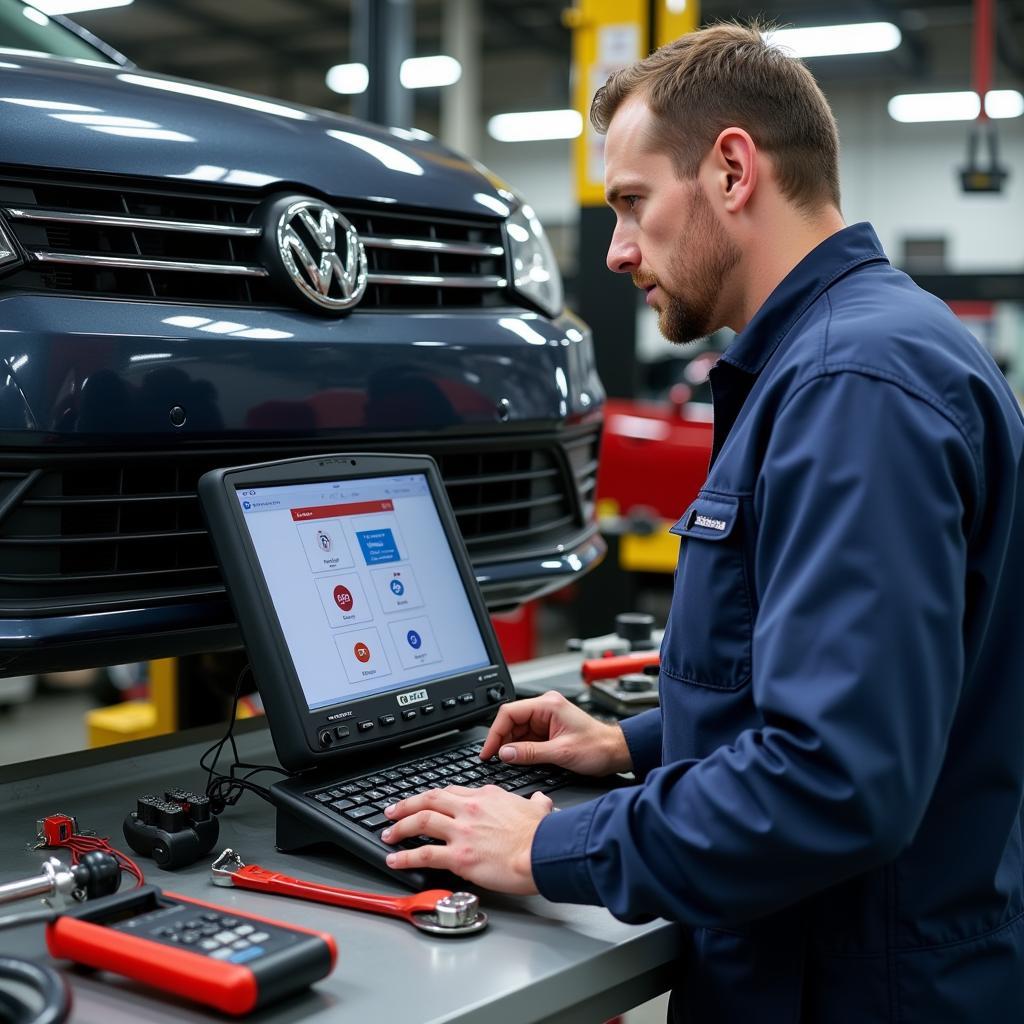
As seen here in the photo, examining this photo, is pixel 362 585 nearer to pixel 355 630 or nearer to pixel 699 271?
pixel 355 630

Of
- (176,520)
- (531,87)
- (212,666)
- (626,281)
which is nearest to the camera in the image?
(176,520)

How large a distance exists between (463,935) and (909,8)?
458 inches

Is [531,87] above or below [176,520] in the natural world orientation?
above

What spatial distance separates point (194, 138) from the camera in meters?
1.44

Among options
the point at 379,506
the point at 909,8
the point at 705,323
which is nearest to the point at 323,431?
the point at 379,506

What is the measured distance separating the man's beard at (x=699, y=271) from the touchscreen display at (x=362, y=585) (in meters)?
0.39

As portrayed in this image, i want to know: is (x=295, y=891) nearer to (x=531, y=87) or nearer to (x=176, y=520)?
(x=176, y=520)

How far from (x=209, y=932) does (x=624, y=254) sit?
2.37 ft

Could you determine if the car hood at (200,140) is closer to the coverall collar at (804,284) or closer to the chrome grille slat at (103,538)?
the chrome grille slat at (103,538)

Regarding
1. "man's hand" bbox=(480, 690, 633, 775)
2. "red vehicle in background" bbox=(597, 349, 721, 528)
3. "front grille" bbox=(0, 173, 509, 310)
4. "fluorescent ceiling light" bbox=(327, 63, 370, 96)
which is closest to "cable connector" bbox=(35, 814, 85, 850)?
"man's hand" bbox=(480, 690, 633, 775)

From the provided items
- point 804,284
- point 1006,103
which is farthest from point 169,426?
point 1006,103

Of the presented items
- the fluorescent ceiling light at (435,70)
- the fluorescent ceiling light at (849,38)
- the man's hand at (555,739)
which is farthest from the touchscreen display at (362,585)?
the fluorescent ceiling light at (435,70)

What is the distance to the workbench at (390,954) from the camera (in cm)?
88

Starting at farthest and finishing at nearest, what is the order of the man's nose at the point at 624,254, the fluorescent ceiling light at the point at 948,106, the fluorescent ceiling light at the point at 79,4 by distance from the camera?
the fluorescent ceiling light at the point at 948,106
the fluorescent ceiling light at the point at 79,4
the man's nose at the point at 624,254
